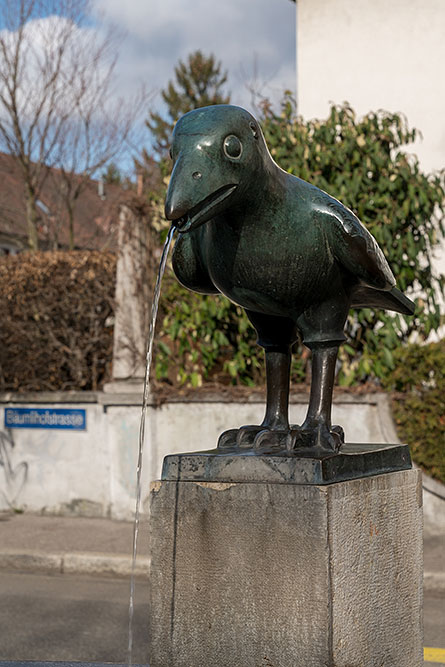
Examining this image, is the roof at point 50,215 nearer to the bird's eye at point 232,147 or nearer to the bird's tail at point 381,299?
the bird's tail at point 381,299

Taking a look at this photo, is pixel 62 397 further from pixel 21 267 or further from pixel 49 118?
pixel 49 118

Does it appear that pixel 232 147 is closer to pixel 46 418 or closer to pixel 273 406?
pixel 273 406

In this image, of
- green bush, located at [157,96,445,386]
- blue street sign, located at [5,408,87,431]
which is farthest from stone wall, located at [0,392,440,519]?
green bush, located at [157,96,445,386]

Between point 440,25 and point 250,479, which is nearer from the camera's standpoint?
point 250,479

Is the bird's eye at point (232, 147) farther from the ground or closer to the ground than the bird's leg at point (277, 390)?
farther from the ground

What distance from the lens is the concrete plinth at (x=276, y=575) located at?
235 centimetres

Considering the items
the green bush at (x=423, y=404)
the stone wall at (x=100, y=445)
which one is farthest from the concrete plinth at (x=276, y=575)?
the stone wall at (x=100, y=445)

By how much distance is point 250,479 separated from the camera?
248 centimetres

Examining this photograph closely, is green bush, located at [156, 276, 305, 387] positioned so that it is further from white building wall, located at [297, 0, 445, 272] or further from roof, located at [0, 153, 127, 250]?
roof, located at [0, 153, 127, 250]

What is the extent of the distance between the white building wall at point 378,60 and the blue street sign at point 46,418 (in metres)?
5.42

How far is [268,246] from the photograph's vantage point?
97.5 inches

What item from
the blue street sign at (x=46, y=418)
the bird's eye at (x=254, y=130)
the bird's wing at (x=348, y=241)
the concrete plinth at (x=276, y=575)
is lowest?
the concrete plinth at (x=276, y=575)

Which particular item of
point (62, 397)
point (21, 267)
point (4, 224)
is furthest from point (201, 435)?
point (4, 224)

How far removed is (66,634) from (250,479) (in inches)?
126
